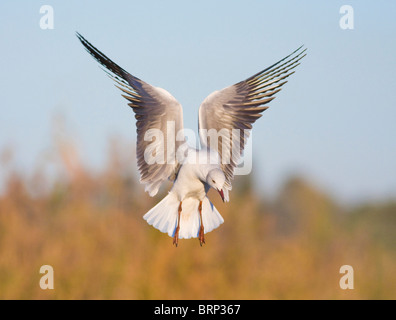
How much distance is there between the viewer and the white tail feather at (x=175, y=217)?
12.3ft

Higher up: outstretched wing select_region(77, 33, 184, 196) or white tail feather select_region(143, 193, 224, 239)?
outstretched wing select_region(77, 33, 184, 196)

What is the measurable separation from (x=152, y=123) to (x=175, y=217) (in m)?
0.55

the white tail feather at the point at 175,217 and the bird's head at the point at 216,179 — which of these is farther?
the white tail feather at the point at 175,217

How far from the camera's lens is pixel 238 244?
24.2 feet

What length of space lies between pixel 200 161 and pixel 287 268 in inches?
170

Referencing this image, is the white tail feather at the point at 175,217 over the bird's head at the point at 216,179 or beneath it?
beneath

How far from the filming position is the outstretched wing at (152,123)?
3.68 m

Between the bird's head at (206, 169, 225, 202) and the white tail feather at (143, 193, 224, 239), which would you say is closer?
the bird's head at (206, 169, 225, 202)

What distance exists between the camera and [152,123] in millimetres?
3711

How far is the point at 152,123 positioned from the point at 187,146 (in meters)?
0.23

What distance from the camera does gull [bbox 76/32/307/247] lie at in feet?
12.0

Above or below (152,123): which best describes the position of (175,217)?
below

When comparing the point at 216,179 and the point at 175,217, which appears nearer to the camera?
the point at 216,179
